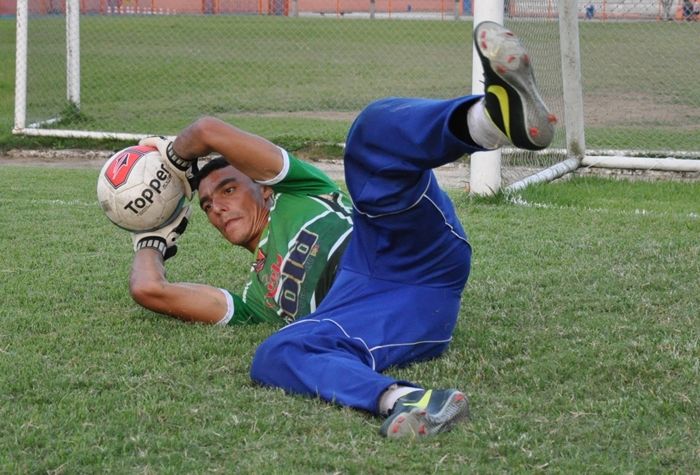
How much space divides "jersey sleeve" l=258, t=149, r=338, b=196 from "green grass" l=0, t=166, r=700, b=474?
60 centimetres

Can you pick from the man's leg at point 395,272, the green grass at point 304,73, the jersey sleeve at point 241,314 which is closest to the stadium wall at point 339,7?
the green grass at point 304,73

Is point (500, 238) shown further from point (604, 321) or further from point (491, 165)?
point (604, 321)

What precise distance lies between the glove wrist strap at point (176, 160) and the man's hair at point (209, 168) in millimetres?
70

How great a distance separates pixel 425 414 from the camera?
341cm

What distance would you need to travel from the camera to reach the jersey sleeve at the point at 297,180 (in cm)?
470

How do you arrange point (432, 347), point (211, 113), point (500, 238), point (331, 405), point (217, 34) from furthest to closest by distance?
point (217, 34) < point (211, 113) < point (500, 238) < point (432, 347) < point (331, 405)

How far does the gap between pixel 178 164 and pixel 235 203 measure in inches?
12.2

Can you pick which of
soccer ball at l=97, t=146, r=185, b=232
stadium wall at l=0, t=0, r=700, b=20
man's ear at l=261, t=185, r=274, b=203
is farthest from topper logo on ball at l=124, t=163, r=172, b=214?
stadium wall at l=0, t=0, r=700, b=20

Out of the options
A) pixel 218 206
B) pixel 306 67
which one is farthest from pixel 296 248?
pixel 306 67

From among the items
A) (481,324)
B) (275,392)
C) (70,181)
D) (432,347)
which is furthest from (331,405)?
(70,181)

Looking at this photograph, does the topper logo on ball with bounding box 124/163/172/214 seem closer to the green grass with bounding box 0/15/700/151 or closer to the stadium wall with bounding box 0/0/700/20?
the stadium wall with bounding box 0/0/700/20

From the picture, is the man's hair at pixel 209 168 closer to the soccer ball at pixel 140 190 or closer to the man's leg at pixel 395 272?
the soccer ball at pixel 140 190

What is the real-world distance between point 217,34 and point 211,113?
20.9 feet

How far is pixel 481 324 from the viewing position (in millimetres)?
4910
